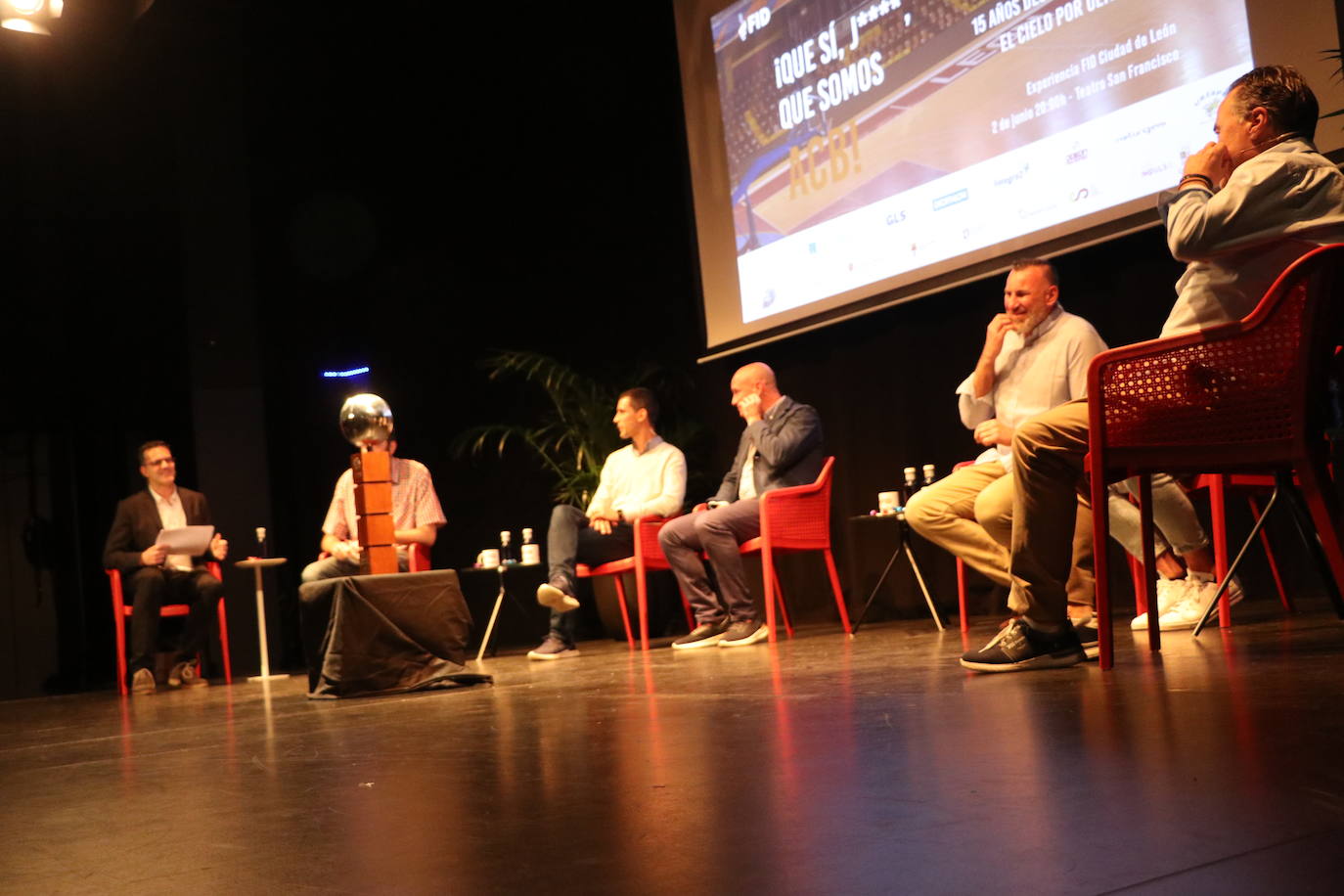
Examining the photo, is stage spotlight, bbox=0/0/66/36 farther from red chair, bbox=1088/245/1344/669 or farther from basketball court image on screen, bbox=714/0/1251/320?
red chair, bbox=1088/245/1344/669

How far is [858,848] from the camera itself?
107cm

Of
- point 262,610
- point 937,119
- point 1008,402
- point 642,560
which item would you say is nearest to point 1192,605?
point 1008,402

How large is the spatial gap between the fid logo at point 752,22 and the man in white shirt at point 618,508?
167 centimetres

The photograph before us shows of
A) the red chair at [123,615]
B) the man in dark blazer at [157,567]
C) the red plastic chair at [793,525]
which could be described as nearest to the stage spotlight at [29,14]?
the man in dark blazer at [157,567]

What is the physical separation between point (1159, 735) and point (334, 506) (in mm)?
4350

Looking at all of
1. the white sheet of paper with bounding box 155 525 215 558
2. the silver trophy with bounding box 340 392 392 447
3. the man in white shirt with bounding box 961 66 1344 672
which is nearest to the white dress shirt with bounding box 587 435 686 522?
the silver trophy with bounding box 340 392 392 447

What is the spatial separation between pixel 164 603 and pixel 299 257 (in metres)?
2.15

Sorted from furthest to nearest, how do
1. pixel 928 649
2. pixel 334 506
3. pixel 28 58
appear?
pixel 28 58
pixel 334 506
pixel 928 649

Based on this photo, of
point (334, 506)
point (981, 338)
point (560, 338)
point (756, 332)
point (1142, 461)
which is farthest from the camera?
point (560, 338)

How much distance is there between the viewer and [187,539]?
6.02 metres

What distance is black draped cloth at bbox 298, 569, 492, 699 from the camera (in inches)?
143

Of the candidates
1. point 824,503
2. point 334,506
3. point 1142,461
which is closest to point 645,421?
point 824,503

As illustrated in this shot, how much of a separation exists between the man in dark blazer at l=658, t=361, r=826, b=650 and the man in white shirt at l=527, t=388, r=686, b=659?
0.24m

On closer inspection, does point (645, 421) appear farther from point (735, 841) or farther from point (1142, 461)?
point (735, 841)
